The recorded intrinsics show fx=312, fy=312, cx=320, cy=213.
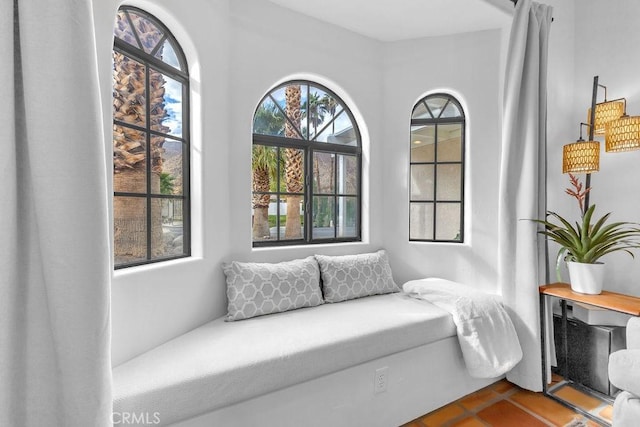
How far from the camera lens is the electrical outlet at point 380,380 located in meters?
1.80

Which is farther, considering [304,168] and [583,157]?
[304,168]

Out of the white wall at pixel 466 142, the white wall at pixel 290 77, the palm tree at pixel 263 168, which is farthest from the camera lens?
the white wall at pixel 466 142

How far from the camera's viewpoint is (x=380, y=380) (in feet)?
5.96

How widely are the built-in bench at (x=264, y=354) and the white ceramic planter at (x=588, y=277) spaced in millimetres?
893

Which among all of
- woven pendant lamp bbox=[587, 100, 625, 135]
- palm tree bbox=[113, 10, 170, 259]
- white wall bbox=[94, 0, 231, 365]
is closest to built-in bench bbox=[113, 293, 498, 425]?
white wall bbox=[94, 0, 231, 365]

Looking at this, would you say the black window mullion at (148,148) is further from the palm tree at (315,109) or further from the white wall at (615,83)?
the white wall at (615,83)

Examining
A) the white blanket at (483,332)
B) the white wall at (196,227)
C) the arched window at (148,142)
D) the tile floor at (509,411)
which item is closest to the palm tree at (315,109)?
the white wall at (196,227)

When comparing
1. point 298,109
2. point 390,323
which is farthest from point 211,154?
point 390,323

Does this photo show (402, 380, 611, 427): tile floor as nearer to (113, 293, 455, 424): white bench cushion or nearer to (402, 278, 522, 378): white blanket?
(402, 278, 522, 378): white blanket

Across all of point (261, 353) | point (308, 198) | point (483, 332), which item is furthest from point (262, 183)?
point (483, 332)

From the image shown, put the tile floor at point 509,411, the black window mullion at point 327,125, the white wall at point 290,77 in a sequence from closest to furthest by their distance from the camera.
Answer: the tile floor at point 509,411 < the white wall at point 290,77 < the black window mullion at point 327,125

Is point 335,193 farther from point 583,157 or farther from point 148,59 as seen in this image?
point 583,157

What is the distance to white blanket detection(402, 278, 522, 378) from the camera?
203 cm

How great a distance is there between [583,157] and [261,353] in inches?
97.2
